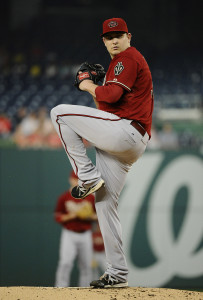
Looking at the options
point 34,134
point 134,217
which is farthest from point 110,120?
point 34,134

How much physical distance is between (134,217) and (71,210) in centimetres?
109

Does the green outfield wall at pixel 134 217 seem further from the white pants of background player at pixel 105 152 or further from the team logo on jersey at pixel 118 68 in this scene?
the team logo on jersey at pixel 118 68

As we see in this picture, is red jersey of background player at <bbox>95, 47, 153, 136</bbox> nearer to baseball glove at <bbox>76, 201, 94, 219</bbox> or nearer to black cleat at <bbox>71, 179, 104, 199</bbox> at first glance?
black cleat at <bbox>71, 179, 104, 199</bbox>

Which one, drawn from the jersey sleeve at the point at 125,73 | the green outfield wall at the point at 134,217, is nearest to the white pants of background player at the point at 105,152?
the jersey sleeve at the point at 125,73

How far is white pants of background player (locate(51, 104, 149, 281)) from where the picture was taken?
3.61 m

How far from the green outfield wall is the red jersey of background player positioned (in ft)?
12.4

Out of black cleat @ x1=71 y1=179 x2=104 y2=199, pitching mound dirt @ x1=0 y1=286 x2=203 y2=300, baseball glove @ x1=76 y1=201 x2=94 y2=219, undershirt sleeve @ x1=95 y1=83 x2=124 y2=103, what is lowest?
pitching mound dirt @ x1=0 y1=286 x2=203 y2=300

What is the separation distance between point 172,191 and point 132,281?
143 cm

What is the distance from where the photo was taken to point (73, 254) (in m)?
6.99

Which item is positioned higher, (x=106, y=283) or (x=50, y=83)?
(x=50, y=83)

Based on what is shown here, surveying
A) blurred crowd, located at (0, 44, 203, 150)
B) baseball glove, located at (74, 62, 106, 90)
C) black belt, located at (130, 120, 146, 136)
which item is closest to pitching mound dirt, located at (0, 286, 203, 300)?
black belt, located at (130, 120, 146, 136)

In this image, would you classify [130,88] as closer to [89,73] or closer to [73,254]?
[89,73]

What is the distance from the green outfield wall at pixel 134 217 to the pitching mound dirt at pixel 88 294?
145 inches

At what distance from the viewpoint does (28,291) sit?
12.2ft
